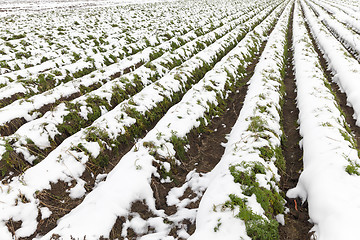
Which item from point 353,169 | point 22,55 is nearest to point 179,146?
point 353,169

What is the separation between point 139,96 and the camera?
696cm

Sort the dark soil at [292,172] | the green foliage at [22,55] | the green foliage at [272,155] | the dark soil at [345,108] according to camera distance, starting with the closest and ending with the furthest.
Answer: the dark soil at [292,172], the green foliage at [272,155], the dark soil at [345,108], the green foliage at [22,55]

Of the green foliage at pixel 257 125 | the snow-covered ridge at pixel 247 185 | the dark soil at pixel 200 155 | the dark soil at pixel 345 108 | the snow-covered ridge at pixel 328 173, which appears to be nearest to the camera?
the snow-covered ridge at pixel 328 173

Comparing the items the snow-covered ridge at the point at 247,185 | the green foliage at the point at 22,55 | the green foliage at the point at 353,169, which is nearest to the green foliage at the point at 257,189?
the snow-covered ridge at the point at 247,185

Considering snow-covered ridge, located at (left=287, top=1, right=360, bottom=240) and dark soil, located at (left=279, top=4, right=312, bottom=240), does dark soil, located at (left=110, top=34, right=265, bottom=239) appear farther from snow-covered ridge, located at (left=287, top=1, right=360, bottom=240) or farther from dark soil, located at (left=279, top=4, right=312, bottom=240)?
snow-covered ridge, located at (left=287, top=1, right=360, bottom=240)

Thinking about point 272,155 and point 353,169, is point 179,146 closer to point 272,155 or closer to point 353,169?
point 272,155

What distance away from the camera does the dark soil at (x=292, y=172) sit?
3.37 metres

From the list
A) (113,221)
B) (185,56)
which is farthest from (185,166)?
(185,56)

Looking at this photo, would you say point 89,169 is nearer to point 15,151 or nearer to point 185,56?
point 15,151

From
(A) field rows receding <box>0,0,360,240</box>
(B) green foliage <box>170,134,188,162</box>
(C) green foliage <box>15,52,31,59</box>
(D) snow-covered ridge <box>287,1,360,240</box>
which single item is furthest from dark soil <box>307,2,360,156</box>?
(C) green foliage <box>15,52,31,59</box>

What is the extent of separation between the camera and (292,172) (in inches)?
181

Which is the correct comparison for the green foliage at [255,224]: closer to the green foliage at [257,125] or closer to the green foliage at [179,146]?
the green foliage at [179,146]

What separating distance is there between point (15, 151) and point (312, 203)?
6051mm

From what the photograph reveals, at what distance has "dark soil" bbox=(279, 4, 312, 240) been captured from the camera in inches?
133
